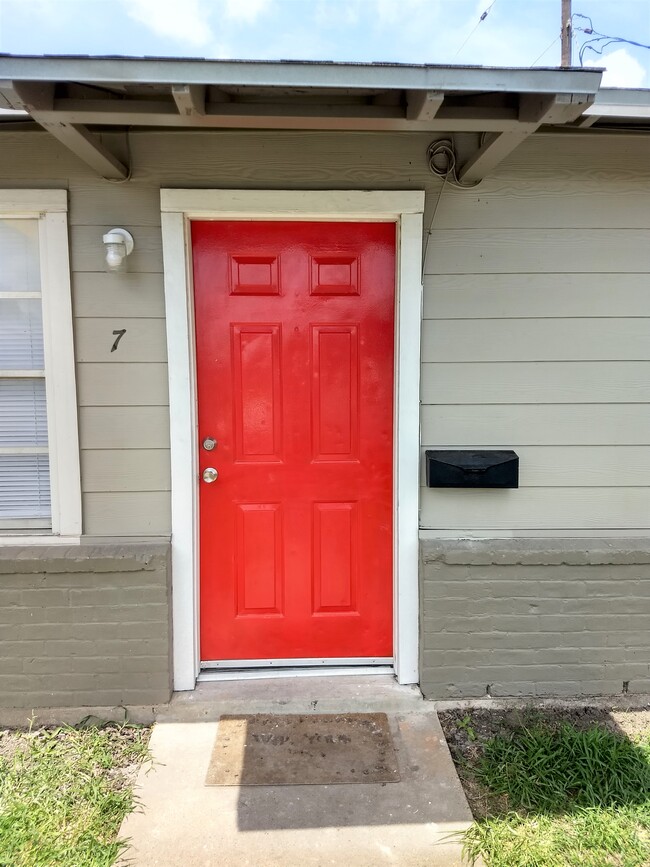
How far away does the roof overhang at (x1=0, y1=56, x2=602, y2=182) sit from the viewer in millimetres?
1603

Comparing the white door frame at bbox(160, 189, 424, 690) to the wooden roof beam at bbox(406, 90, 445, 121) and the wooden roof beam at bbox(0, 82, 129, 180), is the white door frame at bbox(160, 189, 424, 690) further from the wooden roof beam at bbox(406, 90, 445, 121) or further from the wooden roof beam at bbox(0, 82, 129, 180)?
the wooden roof beam at bbox(406, 90, 445, 121)

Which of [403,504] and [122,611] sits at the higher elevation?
[403,504]

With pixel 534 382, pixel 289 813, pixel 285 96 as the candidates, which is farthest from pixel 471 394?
pixel 289 813

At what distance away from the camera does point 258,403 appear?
2459 millimetres

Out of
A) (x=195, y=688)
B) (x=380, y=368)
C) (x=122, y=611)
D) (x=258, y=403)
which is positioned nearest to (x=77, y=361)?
(x=258, y=403)

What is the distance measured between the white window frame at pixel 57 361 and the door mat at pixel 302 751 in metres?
1.07

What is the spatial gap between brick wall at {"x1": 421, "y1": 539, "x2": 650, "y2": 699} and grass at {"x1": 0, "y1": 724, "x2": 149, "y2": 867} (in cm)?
129

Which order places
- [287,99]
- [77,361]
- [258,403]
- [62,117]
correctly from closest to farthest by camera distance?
[62,117] → [287,99] → [77,361] → [258,403]

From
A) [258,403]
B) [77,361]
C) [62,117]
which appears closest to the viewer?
[62,117]

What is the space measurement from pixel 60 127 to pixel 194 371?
38.8 inches

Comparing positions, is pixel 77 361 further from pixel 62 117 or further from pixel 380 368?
pixel 380 368

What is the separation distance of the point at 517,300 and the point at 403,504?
1008 mm

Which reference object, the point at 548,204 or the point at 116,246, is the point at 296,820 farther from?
the point at 548,204

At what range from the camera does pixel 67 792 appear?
1.98 m
